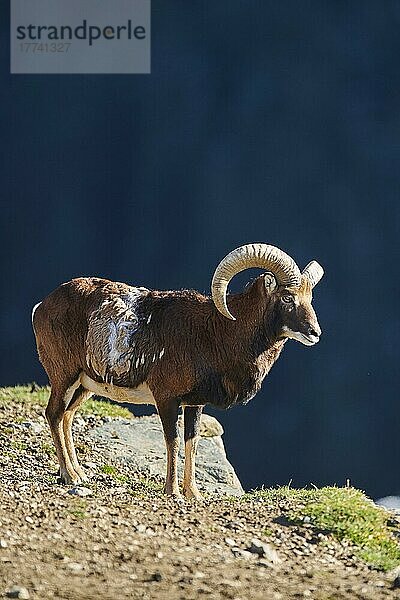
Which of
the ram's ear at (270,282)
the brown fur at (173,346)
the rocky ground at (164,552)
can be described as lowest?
the rocky ground at (164,552)

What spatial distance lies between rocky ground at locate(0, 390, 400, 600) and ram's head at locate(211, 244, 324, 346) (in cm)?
156

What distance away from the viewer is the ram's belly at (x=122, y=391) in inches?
445

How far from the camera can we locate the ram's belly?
11297mm

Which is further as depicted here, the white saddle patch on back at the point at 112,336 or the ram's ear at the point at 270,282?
the white saddle patch on back at the point at 112,336

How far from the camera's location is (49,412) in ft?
38.3

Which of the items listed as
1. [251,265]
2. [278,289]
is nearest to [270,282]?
[278,289]

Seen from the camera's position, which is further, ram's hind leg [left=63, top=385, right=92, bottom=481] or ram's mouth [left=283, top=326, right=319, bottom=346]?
ram's hind leg [left=63, top=385, right=92, bottom=481]

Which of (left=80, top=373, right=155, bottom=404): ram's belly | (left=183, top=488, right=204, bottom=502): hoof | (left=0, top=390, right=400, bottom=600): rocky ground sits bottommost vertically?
(left=183, top=488, right=204, bottom=502): hoof

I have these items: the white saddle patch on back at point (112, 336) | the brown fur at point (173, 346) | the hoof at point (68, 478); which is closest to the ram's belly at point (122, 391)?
the brown fur at point (173, 346)

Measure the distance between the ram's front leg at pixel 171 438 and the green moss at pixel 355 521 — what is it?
102 centimetres

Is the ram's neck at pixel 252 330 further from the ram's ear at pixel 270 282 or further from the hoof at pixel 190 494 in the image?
the hoof at pixel 190 494

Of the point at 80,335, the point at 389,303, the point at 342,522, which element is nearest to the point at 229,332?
the point at 80,335

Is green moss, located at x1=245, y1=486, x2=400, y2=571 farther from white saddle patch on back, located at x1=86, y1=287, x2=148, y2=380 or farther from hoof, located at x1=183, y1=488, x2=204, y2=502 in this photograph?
white saddle patch on back, located at x1=86, y1=287, x2=148, y2=380

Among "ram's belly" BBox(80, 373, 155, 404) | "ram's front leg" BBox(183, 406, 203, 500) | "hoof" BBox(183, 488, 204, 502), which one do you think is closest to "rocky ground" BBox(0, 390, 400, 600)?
"hoof" BBox(183, 488, 204, 502)
